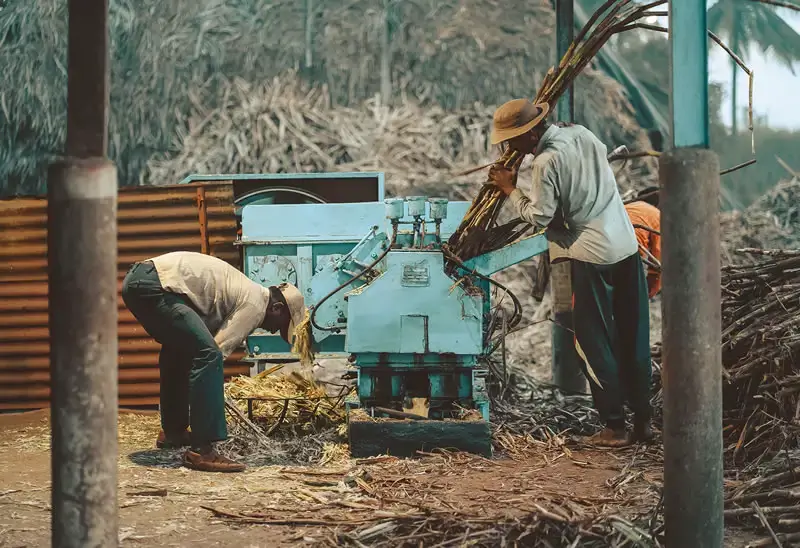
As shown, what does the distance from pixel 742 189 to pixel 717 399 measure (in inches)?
439

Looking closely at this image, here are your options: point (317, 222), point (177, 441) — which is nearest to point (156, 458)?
point (177, 441)

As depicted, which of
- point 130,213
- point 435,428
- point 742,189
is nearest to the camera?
point 435,428

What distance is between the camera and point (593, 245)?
627 centimetres

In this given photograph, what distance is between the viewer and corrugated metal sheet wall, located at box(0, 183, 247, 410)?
29.5ft

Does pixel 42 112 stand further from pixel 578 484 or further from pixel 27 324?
pixel 578 484

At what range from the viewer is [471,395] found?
6.39 meters

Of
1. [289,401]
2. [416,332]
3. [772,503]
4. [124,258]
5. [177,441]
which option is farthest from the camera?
[124,258]

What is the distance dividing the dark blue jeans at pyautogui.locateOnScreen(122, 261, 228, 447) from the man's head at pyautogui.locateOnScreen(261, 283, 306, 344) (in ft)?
1.39

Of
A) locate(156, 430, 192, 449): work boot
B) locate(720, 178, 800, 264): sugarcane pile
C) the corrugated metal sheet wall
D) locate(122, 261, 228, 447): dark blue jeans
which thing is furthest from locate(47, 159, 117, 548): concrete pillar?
locate(720, 178, 800, 264): sugarcane pile

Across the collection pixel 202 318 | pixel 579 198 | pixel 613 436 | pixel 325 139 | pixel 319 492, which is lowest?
pixel 319 492

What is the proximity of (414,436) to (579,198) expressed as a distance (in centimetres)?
184

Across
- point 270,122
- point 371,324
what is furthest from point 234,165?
point 371,324

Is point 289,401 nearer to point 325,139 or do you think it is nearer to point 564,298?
point 564,298

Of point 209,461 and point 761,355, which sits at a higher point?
point 761,355
